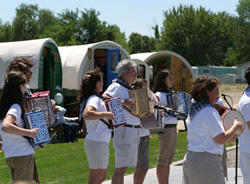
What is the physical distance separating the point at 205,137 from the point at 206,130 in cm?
7

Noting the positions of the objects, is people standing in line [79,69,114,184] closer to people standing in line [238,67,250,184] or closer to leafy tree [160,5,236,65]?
people standing in line [238,67,250,184]

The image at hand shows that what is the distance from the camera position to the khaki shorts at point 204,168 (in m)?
4.88

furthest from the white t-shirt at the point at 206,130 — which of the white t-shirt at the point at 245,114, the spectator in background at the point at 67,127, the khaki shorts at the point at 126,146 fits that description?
the spectator in background at the point at 67,127

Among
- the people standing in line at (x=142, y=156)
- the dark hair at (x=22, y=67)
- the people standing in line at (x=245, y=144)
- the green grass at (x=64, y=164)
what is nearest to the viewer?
the dark hair at (x=22, y=67)

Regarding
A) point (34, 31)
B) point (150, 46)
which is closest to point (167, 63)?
point (34, 31)

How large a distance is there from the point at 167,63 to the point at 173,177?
1642 cm

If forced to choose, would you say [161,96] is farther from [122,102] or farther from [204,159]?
[204,159]

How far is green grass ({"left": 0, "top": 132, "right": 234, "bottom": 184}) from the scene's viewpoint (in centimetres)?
897

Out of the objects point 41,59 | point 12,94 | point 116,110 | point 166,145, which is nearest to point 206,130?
point 116,110

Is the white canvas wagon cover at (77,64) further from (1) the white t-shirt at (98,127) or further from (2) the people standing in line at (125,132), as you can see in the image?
(1) the white t-shirt at (98,127)

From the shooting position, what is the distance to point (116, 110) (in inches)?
238

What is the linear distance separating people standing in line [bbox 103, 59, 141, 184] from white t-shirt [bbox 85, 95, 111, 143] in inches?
15.6

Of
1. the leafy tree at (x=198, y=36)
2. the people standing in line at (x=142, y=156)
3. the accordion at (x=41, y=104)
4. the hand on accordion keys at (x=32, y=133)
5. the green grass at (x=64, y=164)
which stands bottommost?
the green grass at (x=64, y=164)

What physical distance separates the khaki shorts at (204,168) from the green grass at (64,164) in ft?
13.1
